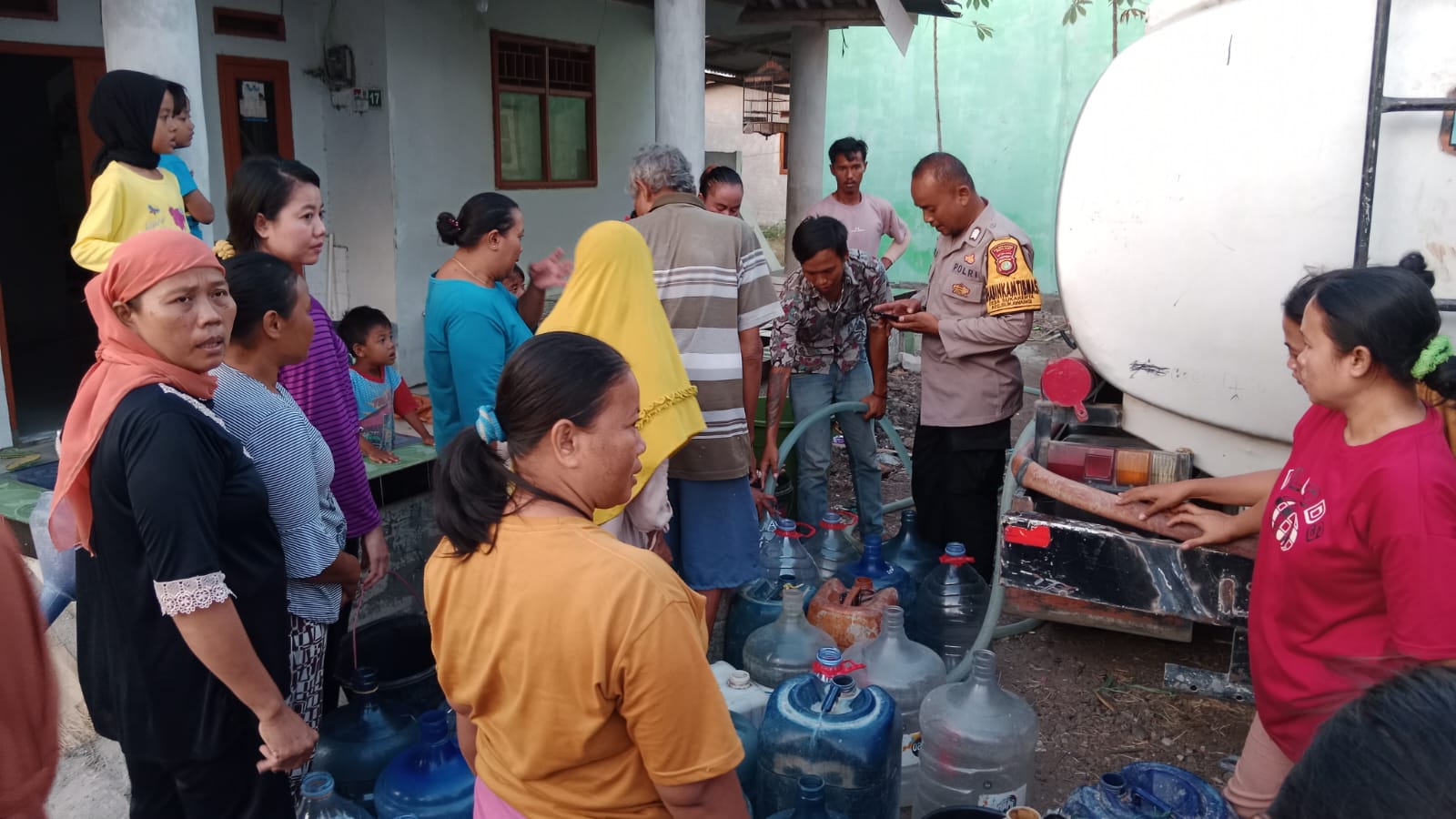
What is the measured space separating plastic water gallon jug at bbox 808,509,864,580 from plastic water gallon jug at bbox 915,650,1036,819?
52.1 inches

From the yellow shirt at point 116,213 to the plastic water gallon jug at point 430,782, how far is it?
1.94 metres

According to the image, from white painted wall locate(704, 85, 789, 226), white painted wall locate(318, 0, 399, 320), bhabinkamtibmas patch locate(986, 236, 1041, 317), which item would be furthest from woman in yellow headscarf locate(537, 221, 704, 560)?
white painted wall locate(704, 85, 789, 226)

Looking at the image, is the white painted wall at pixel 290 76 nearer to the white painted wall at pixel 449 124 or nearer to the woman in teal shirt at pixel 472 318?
the white painted wall at pixel 449 124

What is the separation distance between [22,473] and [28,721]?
398 centimetres

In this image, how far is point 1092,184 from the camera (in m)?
3.01

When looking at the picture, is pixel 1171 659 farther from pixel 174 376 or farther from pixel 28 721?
pixel 28 721

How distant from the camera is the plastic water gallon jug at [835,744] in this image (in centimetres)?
250

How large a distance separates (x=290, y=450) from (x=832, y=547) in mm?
2462

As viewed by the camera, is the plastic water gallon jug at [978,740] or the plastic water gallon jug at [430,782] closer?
the plastic water gallon jug at [430,782]

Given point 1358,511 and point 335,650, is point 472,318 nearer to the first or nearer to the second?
point 335,650

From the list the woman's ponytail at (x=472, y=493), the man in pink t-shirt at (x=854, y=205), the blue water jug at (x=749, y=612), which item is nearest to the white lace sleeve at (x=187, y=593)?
the woman's ponytail at (x=472, y=493)

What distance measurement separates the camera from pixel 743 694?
3.04 metres

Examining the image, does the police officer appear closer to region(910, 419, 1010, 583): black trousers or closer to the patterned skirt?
region(910, 419, 1010, 583): black trousers

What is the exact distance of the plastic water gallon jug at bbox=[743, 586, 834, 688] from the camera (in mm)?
3266
